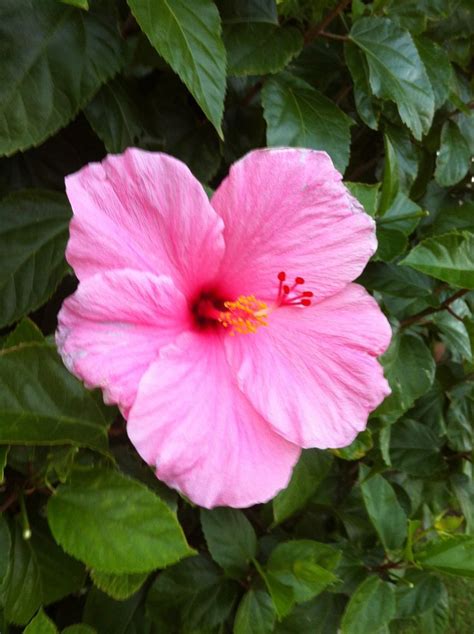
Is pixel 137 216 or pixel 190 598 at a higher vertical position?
pixel 137 216

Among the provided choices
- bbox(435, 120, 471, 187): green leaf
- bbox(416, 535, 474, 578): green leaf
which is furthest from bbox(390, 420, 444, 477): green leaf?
bbox(435, 120, 471, 187): green leaf

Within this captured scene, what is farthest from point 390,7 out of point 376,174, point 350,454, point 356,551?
point 356,551

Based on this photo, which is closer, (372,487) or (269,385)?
(269,385)

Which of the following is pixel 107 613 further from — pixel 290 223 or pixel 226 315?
pixel 290 223

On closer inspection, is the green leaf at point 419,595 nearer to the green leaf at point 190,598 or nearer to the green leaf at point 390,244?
the green leaf at point 190,598

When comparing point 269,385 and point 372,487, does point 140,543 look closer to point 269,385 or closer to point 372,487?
point 269,385

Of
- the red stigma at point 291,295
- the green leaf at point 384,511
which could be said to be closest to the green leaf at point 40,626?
the red stigma at point 291,295

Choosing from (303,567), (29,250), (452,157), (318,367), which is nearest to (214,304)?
(318,367)
